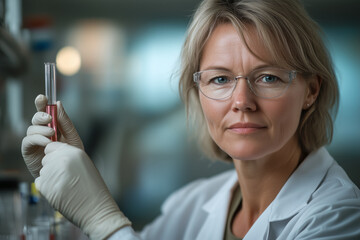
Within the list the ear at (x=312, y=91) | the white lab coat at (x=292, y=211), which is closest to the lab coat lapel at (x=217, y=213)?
the white lab coat at (x=292, y=211)

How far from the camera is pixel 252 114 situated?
1162 mm

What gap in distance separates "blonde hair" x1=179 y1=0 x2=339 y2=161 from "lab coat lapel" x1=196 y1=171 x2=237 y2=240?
1.18 ft

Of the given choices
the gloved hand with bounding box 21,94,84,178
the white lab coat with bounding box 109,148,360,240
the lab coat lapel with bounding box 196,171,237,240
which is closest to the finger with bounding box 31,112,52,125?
the gloved hand with bounding box 21,94,84,178

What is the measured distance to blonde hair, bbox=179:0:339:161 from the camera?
119 cm

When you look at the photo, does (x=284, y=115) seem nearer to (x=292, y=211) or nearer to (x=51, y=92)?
(x=292, y=211)

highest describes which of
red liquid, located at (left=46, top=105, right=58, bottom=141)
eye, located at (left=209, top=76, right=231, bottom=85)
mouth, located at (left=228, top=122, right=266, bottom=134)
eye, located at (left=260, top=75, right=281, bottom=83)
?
eye, located at (left=260, top=75, right=281, bottom=83)

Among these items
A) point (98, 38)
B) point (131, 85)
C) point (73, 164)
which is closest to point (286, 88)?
→ point (73, 164)

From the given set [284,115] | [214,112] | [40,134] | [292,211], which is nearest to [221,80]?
[214,112]

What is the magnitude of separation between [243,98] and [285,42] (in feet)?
0.70

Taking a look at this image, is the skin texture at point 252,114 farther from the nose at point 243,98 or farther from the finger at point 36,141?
the finger at point 36,141

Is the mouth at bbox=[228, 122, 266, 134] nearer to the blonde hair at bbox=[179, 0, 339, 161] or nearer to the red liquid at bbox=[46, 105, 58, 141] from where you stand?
the blonde hair at bbox=[179, 0, 339, 161]

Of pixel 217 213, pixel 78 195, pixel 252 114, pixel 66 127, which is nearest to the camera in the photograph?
pixel 78 195

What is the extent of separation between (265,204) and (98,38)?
263 centimetres

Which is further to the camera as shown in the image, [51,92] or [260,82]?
[260,82]
